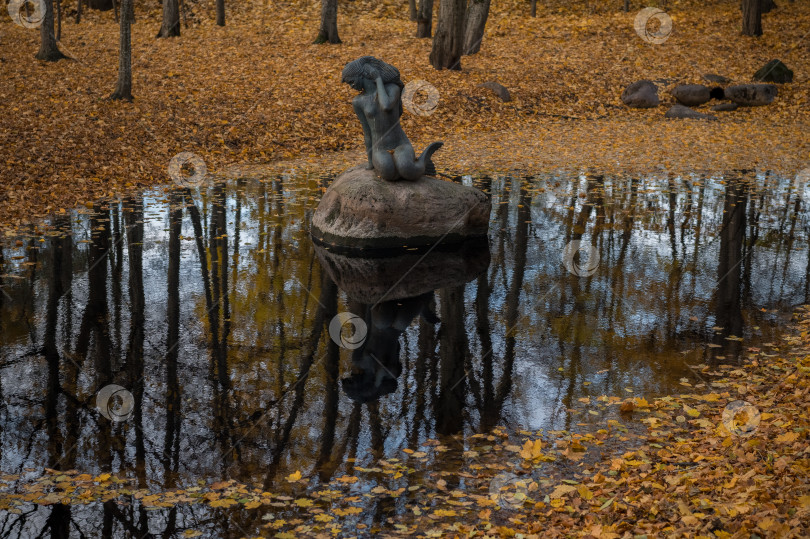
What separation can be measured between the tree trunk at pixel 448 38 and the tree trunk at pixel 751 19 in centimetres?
1039

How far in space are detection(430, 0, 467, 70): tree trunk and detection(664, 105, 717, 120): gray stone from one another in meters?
5.89

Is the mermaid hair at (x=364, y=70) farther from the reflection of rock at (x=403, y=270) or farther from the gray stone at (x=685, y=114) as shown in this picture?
the gray stone at (x=685, y=114)

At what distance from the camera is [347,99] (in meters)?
18.2

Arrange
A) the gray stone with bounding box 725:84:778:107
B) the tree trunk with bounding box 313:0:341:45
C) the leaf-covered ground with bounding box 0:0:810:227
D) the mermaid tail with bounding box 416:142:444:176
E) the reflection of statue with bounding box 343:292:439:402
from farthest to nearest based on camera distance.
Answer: the tree trunk with bounding box 313:0:341:45, the gray stone with bounding box 725:84:778:107, the leaf-covered ground with bounding box 0:0:810:227, the mermaid tail with bounding box 416:142:444:176, the reflection of statue with bounding box 343:292:439:402

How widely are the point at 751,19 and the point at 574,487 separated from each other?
80.1ft

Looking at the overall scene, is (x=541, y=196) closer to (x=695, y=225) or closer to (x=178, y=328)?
(x=695, y=225)

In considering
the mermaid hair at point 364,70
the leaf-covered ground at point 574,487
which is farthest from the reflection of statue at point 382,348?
the mermaid hair at point 364,70

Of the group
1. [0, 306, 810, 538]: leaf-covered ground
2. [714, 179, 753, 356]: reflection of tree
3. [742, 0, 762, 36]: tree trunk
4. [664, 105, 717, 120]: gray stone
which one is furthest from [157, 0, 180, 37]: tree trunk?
[0, 306, 810, 538]: leaf-covered ground

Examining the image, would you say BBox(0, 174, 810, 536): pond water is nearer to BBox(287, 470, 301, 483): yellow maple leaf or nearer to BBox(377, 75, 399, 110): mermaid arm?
BBox(287, 470, 301, 483): yellow maple leaf

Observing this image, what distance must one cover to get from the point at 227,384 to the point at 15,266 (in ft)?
13.2

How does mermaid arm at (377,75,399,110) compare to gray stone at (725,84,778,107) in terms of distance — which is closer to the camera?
mermaid arm at (377,75,399,110)

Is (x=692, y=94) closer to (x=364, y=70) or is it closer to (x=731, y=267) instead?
(x=731, y=267)

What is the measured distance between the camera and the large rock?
9047mm

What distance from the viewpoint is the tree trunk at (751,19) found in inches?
941
